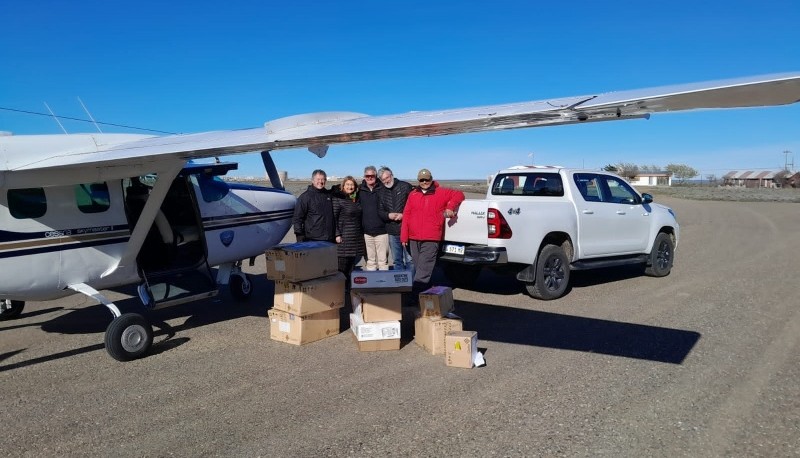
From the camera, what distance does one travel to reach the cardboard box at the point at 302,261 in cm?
607

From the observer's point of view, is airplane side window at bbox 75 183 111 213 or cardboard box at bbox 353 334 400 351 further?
airplane side window at bbox 75 183 111 213

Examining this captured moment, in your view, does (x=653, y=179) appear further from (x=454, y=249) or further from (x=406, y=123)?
(x=406, y=123)

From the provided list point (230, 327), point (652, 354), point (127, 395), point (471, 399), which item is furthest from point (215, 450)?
point (652, 354)

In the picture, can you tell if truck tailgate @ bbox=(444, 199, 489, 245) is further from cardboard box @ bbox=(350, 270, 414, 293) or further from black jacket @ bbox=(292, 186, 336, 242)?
cardboard box @ bbox=(350, 270, 414, 293)

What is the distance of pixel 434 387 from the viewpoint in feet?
15.5

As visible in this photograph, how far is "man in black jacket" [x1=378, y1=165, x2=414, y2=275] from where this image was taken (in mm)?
8139

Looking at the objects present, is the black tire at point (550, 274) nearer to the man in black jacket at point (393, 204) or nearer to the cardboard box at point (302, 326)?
the man in black jacket at point (393, 204)

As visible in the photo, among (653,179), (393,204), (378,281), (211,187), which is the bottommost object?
(378,281)

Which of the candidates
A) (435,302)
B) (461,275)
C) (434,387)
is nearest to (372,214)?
(461,275)

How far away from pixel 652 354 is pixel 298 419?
11.5ft

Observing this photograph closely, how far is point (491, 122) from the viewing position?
399 centimetres

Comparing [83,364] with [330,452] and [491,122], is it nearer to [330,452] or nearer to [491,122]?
[330,452]

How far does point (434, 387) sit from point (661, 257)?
6.94 metres

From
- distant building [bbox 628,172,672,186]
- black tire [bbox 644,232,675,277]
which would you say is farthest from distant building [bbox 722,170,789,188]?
black tire [bbox 644,232,675,277]
